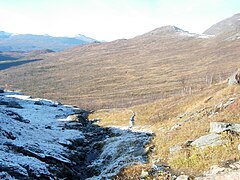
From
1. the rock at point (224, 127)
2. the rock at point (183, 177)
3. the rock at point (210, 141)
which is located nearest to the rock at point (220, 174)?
the rock at point (183, 177)

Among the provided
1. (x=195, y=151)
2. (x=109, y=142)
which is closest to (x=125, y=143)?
(x=109, y=142)

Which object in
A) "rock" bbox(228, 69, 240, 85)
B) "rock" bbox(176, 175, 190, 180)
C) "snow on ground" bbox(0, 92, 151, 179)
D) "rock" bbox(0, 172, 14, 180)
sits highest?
"rock" bbox(228, 69, 240, 85)

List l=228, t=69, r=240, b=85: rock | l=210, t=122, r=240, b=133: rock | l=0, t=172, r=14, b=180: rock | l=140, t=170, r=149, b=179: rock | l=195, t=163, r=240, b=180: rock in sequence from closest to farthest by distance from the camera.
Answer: l=195, t=163, r=240, b=180: rock
l=140, t=170, r=149, b=179: rock
l=210, t=122, r=240, b=133: rock
l=0, t=172, r=14, b=180: rock
l=228, t=69, r=240, b=85: rock

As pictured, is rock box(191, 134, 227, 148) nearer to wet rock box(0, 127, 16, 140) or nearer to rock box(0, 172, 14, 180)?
rock box(0, 172, 14, 180)

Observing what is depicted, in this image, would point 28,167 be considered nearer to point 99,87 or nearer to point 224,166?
point 224,166

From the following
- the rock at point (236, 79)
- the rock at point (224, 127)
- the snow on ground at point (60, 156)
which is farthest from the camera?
the rock at point (236, 79)

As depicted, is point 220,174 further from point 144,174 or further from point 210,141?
point 210,141

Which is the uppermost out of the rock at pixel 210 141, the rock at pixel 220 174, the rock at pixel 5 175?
the rock at pixel 210 141

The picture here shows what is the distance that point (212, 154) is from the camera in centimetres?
1780

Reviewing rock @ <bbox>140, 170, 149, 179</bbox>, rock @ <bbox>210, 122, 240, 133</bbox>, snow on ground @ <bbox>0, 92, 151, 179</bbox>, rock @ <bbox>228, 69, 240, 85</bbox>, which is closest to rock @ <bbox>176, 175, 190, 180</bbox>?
rock @ <bbox>140, 170, 149, 179</bbox>

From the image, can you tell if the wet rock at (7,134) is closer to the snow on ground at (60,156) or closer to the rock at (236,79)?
the snow on ground at (60,156)

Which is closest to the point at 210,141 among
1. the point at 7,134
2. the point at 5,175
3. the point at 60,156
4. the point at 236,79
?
the point at 5,175

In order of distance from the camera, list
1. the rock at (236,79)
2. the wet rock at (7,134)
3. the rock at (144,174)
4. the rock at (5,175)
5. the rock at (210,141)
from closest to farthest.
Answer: the rock at (144,174)
the rock at (210,141)
the rock at (5,175)
the wet rock at (7,134)
the rock at (236,79)

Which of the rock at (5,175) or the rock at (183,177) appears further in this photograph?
the rock at (5,175)
